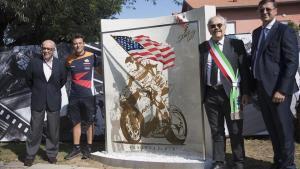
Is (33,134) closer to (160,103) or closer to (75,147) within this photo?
(75,147)

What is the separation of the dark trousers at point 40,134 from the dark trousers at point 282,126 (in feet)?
11.6

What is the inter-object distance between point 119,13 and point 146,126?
448 inches

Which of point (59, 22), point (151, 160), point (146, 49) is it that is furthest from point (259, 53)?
point (59, 22)

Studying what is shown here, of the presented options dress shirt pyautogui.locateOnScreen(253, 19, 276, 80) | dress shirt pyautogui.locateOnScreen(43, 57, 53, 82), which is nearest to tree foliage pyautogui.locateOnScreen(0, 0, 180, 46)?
dress shirt pyautogui.locateOnScreen(43, 57, 53, 82)

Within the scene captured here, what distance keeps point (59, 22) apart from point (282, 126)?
10023 mm

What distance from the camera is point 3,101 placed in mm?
9859

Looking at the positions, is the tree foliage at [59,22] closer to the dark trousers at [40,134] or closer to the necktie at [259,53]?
the dark trousers at [40,134]

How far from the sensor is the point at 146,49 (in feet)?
24.5

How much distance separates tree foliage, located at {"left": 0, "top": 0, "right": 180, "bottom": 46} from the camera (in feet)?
43.1

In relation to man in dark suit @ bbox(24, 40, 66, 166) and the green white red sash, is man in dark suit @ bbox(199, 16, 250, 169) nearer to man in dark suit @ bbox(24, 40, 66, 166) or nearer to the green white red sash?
the green white red sash

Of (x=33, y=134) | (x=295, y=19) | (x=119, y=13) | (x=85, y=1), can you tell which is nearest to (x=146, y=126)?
(x=33, y=134)

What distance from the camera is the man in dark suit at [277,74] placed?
5.60m

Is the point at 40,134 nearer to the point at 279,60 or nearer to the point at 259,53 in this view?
the point at 259,53

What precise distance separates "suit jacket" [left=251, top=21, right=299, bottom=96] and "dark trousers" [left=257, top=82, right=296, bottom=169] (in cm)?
13
